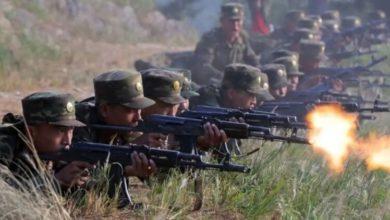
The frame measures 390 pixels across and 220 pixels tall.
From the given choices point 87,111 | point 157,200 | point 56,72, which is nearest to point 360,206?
point 157,200

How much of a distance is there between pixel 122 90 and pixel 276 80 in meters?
4.49

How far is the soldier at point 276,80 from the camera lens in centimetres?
1003

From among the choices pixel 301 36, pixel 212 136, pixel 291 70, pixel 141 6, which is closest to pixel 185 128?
pixel 212 136

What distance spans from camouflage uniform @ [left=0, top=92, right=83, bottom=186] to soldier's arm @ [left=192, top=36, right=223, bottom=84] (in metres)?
8.40

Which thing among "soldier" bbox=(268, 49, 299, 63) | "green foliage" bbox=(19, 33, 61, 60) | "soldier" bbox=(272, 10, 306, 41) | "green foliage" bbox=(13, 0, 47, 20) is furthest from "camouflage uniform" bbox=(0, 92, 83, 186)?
"green foliage" bbox=(13, 0, 47, 20)

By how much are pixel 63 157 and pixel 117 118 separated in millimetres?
1055

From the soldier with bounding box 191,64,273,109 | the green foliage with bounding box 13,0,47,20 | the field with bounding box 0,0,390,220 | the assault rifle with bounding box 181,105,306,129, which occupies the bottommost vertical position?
the field with bounding box 0,0,390,220

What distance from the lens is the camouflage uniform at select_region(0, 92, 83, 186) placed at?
5.10 metres

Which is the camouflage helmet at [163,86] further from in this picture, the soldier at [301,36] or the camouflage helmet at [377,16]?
the camouflage helmet at [377,16]

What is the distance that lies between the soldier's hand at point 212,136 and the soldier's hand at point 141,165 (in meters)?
1.07

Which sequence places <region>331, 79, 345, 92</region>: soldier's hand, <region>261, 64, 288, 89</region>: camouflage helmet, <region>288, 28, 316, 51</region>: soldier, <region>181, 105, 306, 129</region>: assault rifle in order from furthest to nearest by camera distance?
1. <region>288, 28, 316, 51</region>: soldier
2. <region>331, 79, 345, 92</region>: soldier's hand
3. <region>261, 64, 288, 89</region>: camouflage helmet
4. <region>181, 105, 306, 129</region>: assault rifle

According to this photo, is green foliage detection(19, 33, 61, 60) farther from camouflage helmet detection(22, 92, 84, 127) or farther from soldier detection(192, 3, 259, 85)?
camouflage helmet detection(22, 92, 84, 127)

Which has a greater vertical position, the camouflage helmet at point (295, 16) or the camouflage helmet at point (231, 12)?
the camouflage helmet at point (295, 16)

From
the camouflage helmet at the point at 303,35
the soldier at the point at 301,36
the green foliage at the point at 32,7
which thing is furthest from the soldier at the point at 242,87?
the green foliage at the point at 32,7
